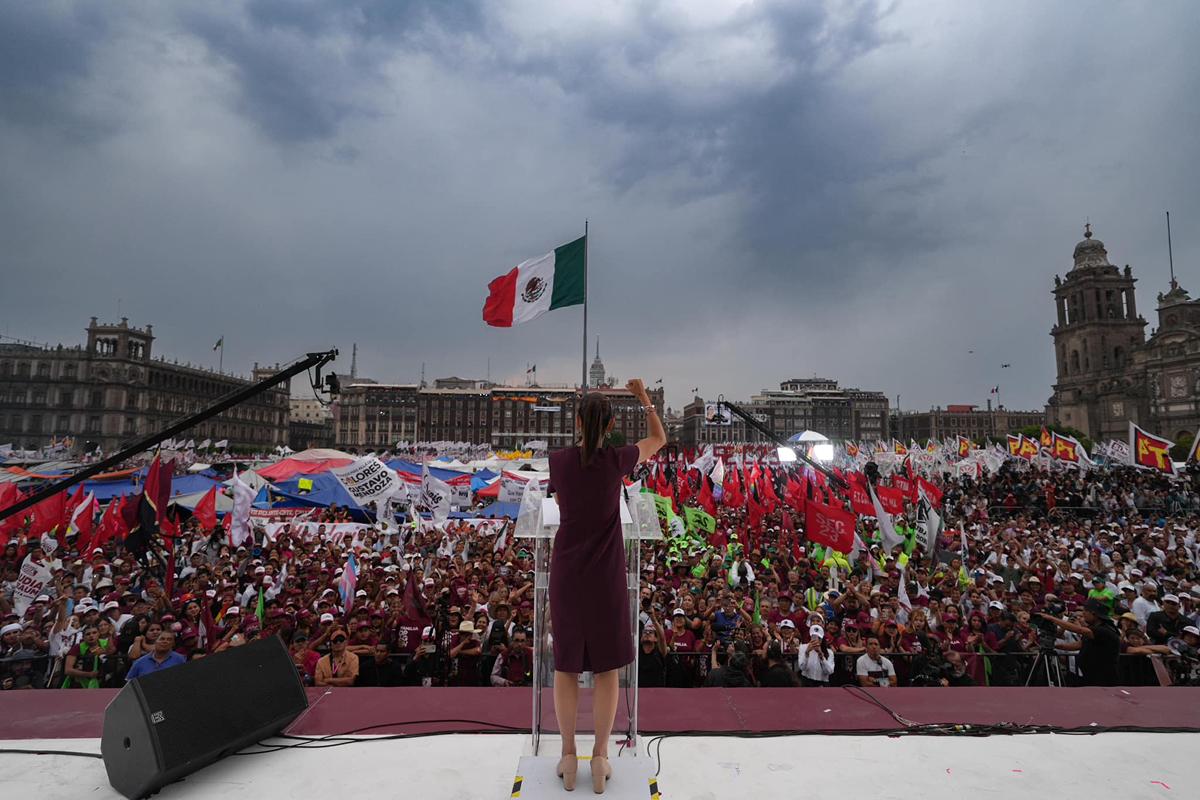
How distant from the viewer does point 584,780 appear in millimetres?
2637

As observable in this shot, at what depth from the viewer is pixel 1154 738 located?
3332mm

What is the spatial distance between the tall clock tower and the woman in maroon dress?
86467 millimetres

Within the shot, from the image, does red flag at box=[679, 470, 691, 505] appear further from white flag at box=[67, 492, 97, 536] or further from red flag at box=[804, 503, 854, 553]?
white flag at box=[67, 492, 97, 536]

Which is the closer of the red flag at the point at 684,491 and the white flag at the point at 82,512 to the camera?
the white flag at the point at 82,512

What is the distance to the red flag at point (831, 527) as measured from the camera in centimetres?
1102

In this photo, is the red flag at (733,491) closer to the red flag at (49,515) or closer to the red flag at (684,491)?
the red flag at (684,491)

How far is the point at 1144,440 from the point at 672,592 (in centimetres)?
1759

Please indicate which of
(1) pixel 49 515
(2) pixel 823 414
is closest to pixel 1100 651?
(1) pixel 49 515

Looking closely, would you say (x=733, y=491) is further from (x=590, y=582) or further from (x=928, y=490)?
(x=590, y=582)

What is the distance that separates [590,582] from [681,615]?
528 cm

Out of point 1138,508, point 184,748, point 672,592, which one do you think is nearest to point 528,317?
point 672,592

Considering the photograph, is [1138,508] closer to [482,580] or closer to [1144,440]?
[1144,440]

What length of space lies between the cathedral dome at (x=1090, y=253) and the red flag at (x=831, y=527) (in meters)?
92.5

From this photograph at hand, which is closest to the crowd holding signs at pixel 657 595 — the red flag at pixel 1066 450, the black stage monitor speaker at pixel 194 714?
the black stage monitor speaker at pixel 194 714
